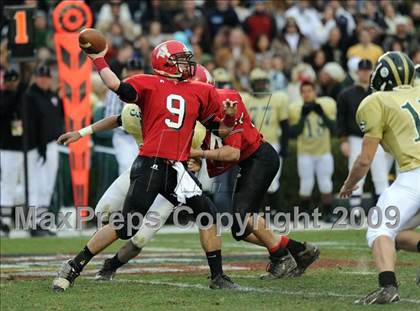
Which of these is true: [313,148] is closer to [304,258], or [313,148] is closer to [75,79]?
[75,79]

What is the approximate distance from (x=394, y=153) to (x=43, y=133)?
712 centimetres

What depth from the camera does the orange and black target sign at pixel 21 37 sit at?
1289cm

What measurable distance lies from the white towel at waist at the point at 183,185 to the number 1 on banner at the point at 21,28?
586 centimetres

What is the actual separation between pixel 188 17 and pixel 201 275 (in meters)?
9.35

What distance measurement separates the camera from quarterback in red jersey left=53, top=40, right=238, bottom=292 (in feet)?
24.4

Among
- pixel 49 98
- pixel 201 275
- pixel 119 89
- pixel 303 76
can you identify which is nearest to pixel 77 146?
pixel 49 98

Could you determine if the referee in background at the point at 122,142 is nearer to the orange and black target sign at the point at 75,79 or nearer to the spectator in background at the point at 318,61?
the orange and black target sign at the point at 75,79

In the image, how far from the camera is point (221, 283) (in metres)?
7.59

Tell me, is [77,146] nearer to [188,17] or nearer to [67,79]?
[67,79]

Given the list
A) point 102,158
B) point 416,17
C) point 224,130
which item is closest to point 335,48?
point 416,17

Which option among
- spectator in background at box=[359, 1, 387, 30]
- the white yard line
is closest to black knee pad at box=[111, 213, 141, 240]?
the white yard line

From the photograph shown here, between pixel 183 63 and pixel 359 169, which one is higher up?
pixel 183 63

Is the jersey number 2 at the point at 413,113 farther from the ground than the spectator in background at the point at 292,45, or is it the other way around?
the jersey number 2 at the point at 413,113

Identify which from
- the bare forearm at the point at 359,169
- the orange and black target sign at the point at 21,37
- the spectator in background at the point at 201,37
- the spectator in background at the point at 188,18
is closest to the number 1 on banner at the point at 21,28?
the orange and black target sign at the point at 21,37
